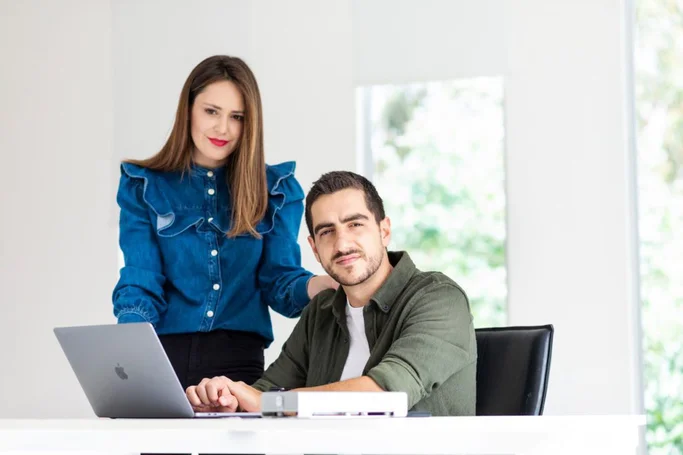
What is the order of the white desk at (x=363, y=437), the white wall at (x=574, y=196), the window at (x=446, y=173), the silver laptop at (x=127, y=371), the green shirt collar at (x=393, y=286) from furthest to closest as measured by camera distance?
the window at (x=446, y=173)
the white wall at (x=574, y=196)
the green shirt collar at (x=393, y=286)
the silver laptop at (x=127, y=371)
the white desk at (x=363, y=437)

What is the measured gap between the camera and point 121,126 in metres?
4.83

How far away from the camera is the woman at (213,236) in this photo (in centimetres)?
269

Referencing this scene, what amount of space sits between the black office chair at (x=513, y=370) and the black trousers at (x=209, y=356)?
699 millimetres

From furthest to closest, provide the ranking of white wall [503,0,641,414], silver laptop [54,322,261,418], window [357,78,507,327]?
window [357,78,507,327] → white wall [503,0,641,414] → silver laptop [54,322,261,418]

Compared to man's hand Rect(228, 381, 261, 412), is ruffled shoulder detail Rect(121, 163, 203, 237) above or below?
above

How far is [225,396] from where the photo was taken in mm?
2033

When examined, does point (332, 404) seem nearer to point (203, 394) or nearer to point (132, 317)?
point (203, 394)

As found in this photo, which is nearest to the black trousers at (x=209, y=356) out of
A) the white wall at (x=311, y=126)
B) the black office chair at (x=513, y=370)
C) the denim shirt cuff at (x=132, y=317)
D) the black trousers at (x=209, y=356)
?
the black trousers at (x=209, y=356)

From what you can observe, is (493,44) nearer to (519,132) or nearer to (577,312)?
(519,132)

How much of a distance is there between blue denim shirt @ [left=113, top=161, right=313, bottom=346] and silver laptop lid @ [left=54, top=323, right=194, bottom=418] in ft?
2.56

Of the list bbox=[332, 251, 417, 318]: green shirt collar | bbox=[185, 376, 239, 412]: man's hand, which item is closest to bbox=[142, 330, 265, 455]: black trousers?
bbox=[332, 251, 417, 318]: green shirt collar

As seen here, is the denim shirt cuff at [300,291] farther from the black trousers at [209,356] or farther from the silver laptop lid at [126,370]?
the silver laptop lid at [126,370]

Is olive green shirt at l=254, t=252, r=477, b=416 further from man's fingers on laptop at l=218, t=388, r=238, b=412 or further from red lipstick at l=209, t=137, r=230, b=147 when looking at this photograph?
red lipstick at l=209, t=137, r=230, b=147

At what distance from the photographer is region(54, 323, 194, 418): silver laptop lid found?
5.51 feet
